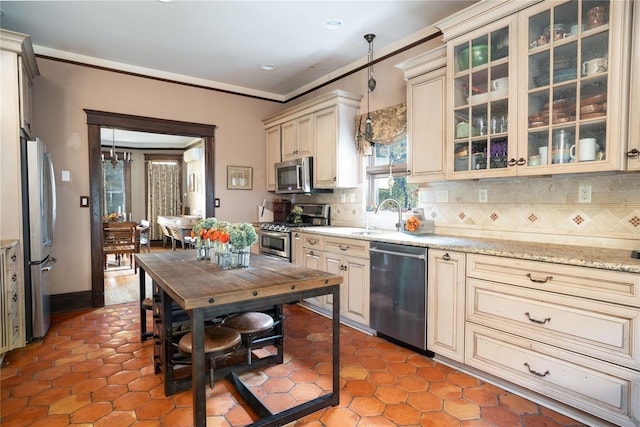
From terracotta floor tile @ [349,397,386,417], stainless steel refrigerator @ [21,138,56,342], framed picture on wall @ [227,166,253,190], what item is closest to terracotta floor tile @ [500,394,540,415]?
terracotta floor tile @ [349,397,386,417]

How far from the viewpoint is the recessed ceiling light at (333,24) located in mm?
3051

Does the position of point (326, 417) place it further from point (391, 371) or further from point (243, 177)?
point (243, 177)

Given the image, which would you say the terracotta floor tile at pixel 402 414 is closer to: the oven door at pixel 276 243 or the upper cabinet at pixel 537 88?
the upper cabinet at pixel 537 88

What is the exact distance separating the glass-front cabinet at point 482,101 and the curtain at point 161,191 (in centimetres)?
873

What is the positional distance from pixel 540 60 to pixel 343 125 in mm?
1972

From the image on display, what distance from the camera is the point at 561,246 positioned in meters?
2.28

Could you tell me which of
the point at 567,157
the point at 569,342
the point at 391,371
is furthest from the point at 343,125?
the point at 569,342

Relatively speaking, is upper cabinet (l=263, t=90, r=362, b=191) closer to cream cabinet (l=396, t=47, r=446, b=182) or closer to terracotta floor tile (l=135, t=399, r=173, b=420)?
cream cabinet (l=396, t=47, r=446, b=182)

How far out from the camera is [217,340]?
1942 millimetres

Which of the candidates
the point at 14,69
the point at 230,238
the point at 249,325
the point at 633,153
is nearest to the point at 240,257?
the point at 230,238

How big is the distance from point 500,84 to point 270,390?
8.36 feet

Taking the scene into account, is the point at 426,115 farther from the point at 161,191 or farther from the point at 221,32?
the point at 161,191

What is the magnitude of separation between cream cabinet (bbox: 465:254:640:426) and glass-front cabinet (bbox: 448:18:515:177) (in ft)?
2.46

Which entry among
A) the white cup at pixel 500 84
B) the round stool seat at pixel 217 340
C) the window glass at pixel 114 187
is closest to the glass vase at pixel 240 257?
the round stool seat at pixel 217 340
